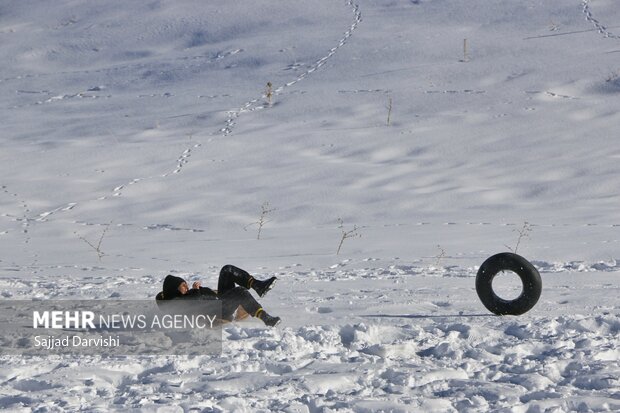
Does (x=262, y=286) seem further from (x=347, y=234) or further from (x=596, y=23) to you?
(x=596, y=23)

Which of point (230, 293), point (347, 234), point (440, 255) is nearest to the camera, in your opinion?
point (230, 293)

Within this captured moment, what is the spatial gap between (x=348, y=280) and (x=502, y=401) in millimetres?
3760

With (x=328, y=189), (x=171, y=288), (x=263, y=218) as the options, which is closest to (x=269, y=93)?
(x=328, y=189)

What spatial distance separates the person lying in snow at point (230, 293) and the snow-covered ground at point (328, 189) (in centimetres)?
19

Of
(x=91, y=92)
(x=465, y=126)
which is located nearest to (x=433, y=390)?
(x=465, y=126)

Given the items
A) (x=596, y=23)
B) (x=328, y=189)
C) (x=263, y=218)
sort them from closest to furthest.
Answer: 1. (x=263, y=218)
2. (x=328, y=189)
3. (x=596, y=23)

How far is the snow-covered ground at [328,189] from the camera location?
550 cm

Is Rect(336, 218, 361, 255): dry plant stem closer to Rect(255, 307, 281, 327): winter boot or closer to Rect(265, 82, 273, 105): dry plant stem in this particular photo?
Rect(255, 307, 281, 327): winter boot

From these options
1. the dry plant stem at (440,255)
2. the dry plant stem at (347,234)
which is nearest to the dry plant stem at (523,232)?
the dry plant stem at (440,255)

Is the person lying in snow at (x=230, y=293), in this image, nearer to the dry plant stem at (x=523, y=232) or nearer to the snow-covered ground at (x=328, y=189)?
the snow-covered ground at (x=328, y=189)

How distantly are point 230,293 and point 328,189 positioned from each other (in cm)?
693

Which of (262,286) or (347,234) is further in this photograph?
(347,234)

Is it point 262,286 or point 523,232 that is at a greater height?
Result: point 523,232

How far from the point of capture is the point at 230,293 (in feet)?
21.8
